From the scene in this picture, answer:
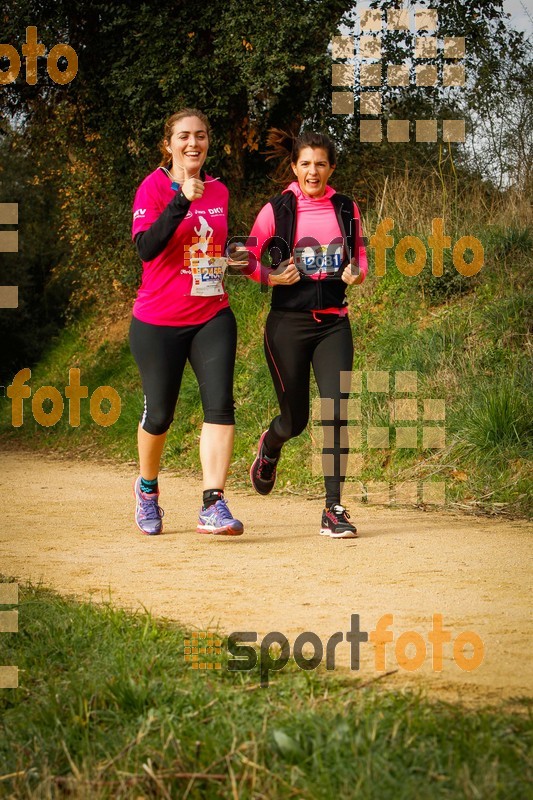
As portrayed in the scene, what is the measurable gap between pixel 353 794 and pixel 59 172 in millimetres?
15988

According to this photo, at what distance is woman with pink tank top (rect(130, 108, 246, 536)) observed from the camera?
6.44m

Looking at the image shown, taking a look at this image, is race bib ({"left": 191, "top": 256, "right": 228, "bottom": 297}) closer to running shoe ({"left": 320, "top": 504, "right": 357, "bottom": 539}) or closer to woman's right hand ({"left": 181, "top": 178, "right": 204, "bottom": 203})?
woman's right hand ({"left": 181, "top": 178, "right": 204, "bottom": 203})

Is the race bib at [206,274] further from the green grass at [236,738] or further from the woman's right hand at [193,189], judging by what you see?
the green grass at [236,738]

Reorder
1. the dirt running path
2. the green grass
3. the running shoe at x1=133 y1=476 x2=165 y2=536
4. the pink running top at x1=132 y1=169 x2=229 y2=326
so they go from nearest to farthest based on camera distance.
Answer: the green grass < the dirt running path < the pink running top at x1=132 y1=169 x2=229 y2=326 < the running shoe at x1=133 y1=476 x2=165 y2=536

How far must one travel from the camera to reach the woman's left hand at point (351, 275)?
644cm

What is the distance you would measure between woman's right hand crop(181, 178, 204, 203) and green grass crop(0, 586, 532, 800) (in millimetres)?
3033

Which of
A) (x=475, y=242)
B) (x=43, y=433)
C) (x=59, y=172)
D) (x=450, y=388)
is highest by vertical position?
(x=59, y=172)

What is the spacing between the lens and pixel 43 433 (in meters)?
15.5

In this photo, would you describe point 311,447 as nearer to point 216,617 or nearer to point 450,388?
point 450,388

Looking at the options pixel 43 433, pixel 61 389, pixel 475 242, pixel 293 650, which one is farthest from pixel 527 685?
pixel 61 389

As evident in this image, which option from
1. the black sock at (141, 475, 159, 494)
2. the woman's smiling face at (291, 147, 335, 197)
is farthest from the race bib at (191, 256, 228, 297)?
the black sock at (141, 475, 159, 494)

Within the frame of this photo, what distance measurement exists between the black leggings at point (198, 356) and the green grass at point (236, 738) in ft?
9.60

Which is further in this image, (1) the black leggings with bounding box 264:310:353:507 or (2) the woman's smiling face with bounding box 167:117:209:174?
(1) the black leggings with bounding box 264:310:353:507

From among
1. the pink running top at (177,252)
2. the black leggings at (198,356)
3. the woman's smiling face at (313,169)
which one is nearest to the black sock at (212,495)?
the black leggings at (198,356)
